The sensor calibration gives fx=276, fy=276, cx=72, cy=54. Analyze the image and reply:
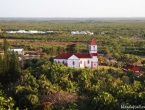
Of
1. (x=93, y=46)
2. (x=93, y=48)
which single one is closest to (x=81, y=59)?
(x=93, y=48)

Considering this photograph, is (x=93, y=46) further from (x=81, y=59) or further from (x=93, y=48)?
(x=81, y=59)

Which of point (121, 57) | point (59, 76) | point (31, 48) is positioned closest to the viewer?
point (59, 76)

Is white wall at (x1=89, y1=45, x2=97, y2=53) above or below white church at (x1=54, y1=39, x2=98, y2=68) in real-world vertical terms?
above

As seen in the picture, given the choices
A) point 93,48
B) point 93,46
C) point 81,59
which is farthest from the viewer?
point 93,48

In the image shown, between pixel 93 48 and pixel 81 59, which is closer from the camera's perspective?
pixel 81 59

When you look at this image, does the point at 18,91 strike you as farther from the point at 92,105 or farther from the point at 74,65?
the point at 74,65

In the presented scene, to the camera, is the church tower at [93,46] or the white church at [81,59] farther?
the church tower at [93,46]

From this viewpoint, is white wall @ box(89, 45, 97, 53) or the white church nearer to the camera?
the white church

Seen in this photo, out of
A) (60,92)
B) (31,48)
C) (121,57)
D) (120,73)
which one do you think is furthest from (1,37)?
(60,92)
